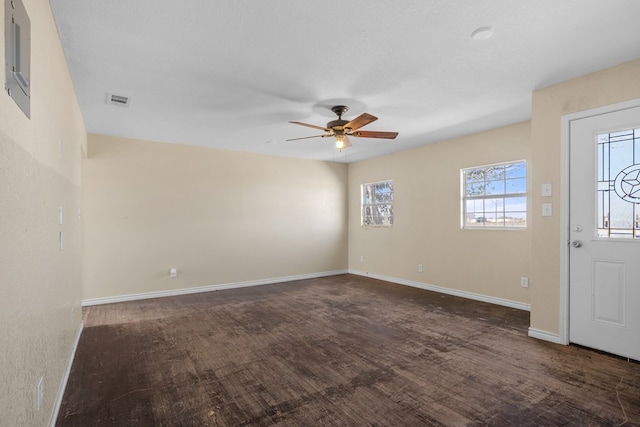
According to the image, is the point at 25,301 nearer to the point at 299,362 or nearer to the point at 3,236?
the point at 3,236

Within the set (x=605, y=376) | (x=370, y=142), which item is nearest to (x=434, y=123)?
(x=370, y=142)

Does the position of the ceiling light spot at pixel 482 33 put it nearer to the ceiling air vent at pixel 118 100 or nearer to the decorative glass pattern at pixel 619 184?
the decorative glass pattern at pixel 619 184

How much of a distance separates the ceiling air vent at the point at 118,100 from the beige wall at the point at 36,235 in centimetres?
60

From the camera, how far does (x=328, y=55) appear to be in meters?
2.50

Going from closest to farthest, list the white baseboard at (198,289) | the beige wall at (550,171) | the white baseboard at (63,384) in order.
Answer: the white baseboard at (63,384) → the beige wall at (550,171) → the white baseboard at (198,289)

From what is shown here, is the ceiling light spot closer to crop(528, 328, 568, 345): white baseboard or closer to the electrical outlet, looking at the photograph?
crop(528, 328, 568, 345): white baseboard

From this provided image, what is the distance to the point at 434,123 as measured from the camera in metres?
4.24

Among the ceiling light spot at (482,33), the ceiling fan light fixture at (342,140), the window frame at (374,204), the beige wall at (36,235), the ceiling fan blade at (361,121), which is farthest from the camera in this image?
the window frame at (374,204)

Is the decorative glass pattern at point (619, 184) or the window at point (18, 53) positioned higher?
the window at point (18, 53)

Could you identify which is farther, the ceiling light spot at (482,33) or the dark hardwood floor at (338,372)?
the ceiling light spot at (482,33)

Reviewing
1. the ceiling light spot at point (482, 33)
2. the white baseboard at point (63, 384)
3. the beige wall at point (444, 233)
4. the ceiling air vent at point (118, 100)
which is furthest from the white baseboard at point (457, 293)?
the ceiling air vent at point (118, 100)

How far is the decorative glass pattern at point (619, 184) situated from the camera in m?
2.66

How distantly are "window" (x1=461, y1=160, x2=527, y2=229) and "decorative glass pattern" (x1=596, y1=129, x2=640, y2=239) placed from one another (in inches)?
57.3

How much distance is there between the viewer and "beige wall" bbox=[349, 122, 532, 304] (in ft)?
14.2
